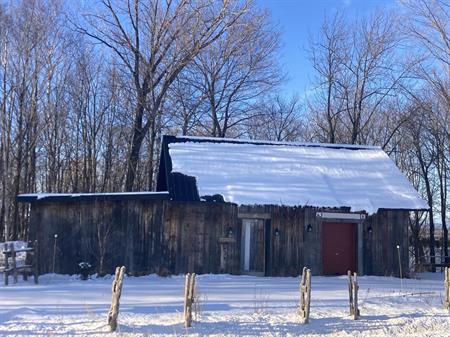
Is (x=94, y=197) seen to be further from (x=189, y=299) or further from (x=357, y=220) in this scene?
(x=189, y=299)

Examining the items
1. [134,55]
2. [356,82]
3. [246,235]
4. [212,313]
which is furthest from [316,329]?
[356,82]

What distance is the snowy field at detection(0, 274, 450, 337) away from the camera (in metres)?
9.48

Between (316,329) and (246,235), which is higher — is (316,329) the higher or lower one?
the lower one

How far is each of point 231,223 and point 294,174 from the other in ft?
11.6

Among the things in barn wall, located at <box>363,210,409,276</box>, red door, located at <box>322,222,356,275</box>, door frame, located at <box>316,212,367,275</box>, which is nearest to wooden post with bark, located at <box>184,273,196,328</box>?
door frame, located at <box>316,212,367,275</box>

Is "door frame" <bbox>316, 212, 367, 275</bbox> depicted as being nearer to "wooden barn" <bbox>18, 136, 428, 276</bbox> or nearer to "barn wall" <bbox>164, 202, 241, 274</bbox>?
"wooden barn" <bbox>18, 136, 428, 276</bbox>

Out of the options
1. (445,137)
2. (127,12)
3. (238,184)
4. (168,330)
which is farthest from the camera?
(445,137)

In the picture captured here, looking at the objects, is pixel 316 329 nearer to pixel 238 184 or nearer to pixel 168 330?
pixel 168 330

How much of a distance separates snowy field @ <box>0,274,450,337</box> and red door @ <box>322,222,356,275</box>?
12.0 feet

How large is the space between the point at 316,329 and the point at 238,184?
980cm

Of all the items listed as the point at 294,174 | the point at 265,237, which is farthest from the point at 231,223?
the point at 294,174

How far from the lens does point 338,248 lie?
64.6ft

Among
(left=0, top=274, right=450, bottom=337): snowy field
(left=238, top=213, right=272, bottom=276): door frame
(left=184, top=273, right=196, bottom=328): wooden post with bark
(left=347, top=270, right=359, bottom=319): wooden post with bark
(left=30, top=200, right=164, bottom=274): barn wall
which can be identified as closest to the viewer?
(left=0, top=274, right=450, bottom=337): snowy field

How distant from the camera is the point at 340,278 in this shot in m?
18.8
